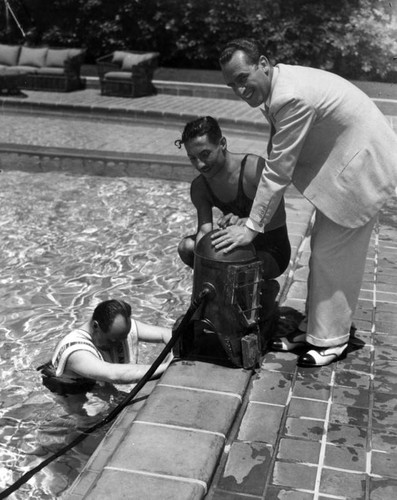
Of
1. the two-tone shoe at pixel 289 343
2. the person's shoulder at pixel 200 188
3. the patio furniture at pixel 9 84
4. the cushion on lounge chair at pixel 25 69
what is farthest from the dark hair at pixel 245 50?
the cushion on lounge chair at pixel 25 69

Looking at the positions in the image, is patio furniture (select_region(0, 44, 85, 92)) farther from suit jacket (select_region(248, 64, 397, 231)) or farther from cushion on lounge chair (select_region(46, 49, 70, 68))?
suit jacket (select_region(248, 64, 397, 231))

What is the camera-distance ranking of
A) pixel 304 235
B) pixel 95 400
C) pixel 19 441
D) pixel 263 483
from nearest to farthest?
pixel 263 483 < pixel 19 441 < pixel 95 400 < pixel 304 235

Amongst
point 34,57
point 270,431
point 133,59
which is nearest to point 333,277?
point 270,431

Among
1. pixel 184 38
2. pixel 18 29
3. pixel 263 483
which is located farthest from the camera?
pixel 18 29

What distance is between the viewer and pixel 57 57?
15.6 metres

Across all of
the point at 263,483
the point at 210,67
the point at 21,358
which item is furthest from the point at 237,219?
the point at 210,67

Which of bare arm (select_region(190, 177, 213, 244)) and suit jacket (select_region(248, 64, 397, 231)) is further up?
suit jacket (select_region(248, 64, 397, 231))

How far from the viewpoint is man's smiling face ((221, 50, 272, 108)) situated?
3.41 metres

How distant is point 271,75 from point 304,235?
9.66 feet

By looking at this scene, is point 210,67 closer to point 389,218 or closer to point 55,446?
point 389,218

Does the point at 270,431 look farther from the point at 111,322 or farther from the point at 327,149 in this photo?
the point at 327,149

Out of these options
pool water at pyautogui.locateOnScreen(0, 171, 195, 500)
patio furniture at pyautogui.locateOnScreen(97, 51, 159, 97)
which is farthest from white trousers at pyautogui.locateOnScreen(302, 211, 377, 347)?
patio furniture at pyautogui.locateOnScreen(97, 51, 159, 97)

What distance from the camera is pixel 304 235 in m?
6.31

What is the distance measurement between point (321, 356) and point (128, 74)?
1159 centimetres
